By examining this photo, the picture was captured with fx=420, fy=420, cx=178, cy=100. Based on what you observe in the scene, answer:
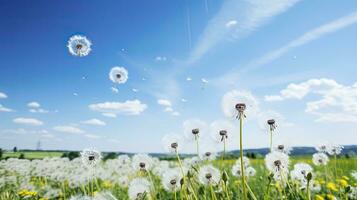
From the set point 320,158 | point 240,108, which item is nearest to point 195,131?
point 240,108

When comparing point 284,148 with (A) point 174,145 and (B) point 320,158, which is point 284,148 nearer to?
(B) point 320,158

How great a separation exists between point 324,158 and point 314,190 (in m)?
0.69

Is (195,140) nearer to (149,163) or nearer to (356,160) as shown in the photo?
(149,163)

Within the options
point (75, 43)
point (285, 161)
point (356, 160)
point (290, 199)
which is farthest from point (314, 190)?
point (356, 160)

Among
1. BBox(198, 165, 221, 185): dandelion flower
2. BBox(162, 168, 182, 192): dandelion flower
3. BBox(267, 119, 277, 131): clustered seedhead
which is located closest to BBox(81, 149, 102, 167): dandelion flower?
BBox(162, 168, 182, 192): dandelion flower

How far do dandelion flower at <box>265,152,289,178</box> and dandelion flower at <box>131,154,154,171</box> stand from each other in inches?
52.2

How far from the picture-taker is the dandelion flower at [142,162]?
412 centimetres

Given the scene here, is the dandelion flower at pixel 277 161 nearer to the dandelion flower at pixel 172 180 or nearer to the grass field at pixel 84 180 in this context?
the dandelion flower at pixel 172 180

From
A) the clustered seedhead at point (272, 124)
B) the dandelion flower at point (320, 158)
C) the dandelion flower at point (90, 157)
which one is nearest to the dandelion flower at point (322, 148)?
the dandelion flower at point (320, 158)

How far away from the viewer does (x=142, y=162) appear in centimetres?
416

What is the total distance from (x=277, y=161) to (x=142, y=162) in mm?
1473

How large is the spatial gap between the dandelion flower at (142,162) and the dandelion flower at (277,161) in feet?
4.35

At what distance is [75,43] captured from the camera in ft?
19.1

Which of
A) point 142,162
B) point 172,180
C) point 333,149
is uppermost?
point 333,149
